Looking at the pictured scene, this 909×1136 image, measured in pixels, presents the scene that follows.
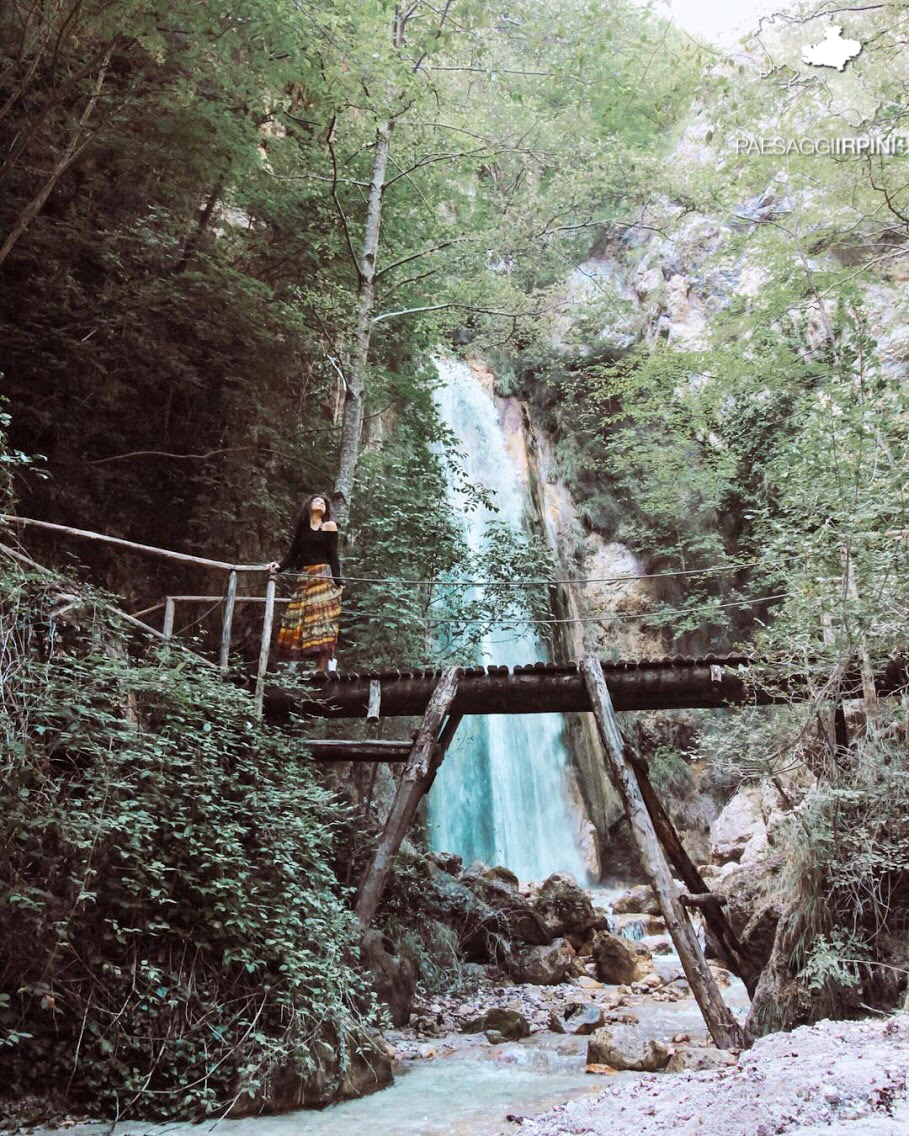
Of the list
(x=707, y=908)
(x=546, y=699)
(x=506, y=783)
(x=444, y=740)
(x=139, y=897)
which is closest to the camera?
(x=139, y=897)

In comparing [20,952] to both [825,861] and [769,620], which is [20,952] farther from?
[769,620]

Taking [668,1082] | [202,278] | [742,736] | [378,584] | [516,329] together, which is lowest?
[668,1082]

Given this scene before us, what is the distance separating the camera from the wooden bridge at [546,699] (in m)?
6.45

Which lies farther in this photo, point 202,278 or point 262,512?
point 262,512

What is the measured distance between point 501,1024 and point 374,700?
2.90 metres

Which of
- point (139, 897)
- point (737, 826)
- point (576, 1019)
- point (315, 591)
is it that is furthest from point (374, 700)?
point (737, 826)

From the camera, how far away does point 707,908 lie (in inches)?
268

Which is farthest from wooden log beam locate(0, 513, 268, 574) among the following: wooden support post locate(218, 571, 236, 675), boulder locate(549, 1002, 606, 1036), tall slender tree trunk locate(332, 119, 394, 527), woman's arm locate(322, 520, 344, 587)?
boulder locate(549, 1002, 606, 1036)

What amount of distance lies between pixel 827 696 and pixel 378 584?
4832 mm

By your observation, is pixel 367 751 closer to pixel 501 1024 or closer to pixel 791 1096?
pixel 501 1024

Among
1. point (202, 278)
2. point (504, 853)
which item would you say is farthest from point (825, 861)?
point (504, 853)

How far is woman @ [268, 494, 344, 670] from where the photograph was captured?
7582 mm

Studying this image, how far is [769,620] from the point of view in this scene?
16.2m

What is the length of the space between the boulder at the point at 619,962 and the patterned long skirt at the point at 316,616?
5004 millimetres
